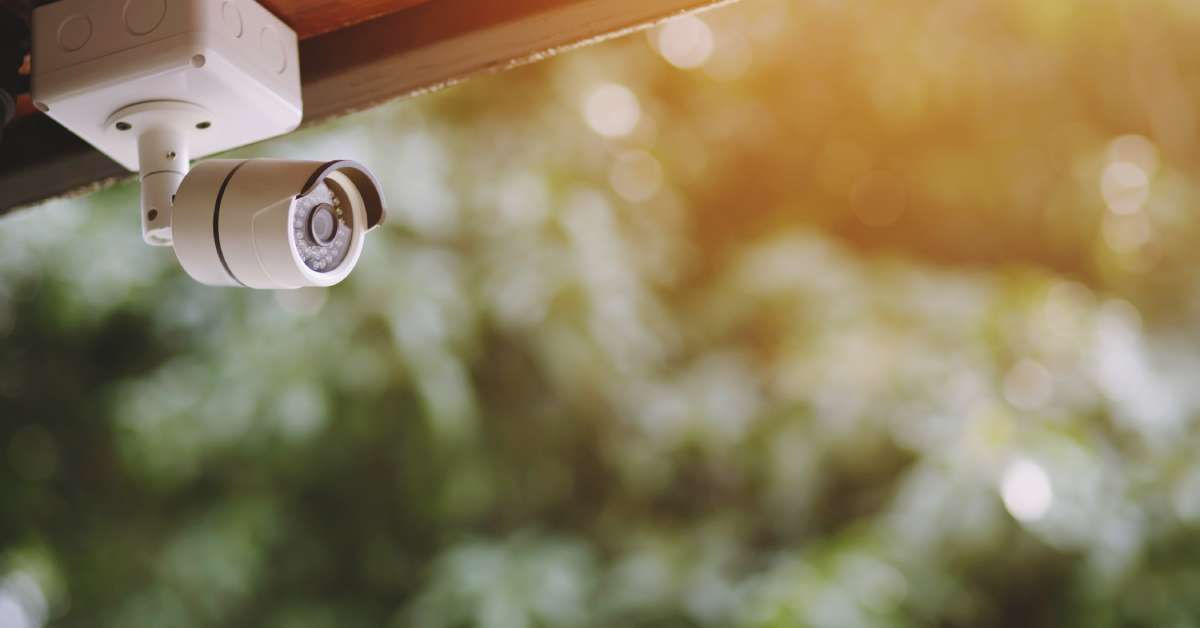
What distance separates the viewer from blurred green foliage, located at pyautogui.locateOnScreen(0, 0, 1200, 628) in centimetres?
237

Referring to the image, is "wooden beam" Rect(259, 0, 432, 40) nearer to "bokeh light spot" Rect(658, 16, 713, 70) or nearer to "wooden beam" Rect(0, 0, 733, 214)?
"wooden beam" Rect(0, 0, 733, 214)

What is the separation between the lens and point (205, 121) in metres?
0.77

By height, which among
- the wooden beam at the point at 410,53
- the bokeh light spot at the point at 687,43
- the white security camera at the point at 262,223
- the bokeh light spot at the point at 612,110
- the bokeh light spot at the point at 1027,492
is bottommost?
the white security camera at the point at 262,223

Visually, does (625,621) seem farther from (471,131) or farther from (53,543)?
(53,543)

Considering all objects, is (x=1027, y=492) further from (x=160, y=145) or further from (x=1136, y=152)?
(x=160, y=145)

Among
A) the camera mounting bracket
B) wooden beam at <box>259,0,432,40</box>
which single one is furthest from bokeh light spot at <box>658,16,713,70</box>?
the camera mounting bracket

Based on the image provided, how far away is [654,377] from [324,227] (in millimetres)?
2101

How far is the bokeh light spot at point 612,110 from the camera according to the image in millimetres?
2900

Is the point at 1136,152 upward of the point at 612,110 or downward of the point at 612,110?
downward

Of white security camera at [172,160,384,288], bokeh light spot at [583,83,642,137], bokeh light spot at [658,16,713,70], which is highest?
bokeh light spot at [658,16,713,70]

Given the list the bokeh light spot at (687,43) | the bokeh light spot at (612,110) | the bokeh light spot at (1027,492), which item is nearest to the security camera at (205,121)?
the bokeh light spot at (1027,492)

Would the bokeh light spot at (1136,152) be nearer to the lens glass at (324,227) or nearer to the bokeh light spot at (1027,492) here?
the bokeh light spot at (1027,492)

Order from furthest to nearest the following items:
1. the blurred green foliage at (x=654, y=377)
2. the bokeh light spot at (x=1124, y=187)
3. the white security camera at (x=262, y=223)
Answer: the bokeh light spot at (x=1124, y=187) < the blurred green foliage at (x=654, y=377) < the white security camera at (x=262, y=223)

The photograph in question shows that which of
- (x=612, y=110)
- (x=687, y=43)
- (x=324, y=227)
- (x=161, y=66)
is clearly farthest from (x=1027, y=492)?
(x=161, y=66)
